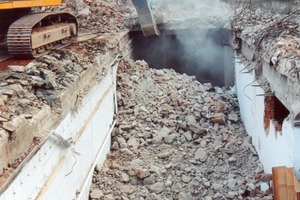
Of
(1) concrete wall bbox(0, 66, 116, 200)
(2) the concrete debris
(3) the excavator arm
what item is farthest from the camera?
(3) the excavator arm

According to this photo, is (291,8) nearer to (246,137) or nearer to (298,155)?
(246,137)

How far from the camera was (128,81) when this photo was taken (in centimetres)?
1123

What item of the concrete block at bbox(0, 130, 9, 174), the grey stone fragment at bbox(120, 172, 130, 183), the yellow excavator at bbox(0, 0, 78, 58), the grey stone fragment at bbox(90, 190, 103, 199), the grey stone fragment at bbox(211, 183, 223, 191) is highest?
the yellow excavator at bbox(0, 0, 78, 58)

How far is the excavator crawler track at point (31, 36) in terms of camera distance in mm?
8713

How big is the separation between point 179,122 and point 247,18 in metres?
3.57

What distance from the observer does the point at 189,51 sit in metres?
14.8

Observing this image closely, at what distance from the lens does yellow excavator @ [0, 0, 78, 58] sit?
346 inches

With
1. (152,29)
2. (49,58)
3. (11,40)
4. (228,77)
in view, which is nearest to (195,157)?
(49,58)

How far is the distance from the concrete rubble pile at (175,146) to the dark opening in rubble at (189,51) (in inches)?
93.9

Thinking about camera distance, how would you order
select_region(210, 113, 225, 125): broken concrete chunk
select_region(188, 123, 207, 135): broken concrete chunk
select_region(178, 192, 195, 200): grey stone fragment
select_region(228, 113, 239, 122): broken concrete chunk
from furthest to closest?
select_region(228, 113, 239, 122): broken concrete chunk, select_region(210, 113, 225, 125): broken concrete chunk, select_region(188, 123, 207, 135): broken concrete chunk, select_region(178, 192, 195, 200): grey stone fragment

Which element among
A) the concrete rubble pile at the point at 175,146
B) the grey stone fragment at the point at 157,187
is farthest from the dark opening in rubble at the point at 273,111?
the grey stone fragment at the point at 157,187

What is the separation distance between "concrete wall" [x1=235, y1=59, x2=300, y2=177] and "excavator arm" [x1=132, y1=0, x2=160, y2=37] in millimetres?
2610

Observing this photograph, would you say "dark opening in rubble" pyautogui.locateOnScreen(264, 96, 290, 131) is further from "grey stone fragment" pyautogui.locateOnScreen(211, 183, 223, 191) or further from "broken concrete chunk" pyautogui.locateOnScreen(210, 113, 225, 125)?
"broken concrete chunk" pyautogui.locateOnScreen(210, 113, 225, 125)

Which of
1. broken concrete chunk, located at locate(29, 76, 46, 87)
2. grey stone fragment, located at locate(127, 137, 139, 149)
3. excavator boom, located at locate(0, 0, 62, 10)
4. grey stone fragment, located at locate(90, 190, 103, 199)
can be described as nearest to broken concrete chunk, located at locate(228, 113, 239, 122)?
grey stone fragment, located at locate(127, 137, 139, 149)
